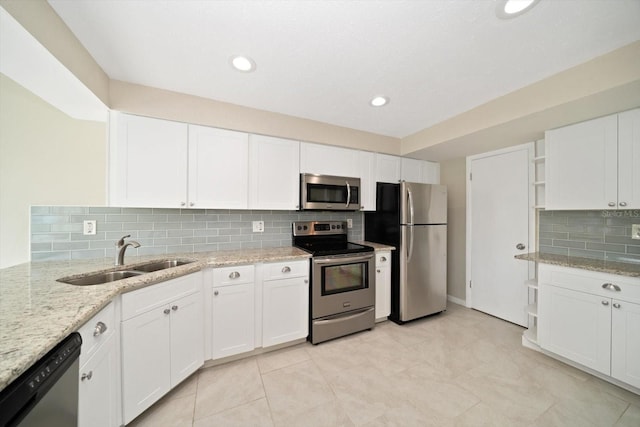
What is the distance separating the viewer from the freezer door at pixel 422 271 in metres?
2.69

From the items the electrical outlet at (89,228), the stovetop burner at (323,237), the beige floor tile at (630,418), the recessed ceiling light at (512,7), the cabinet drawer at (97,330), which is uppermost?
the recessed ceiling light at (512,7)

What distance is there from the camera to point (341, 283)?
2383 mm

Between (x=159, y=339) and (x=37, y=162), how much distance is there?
1715 mm

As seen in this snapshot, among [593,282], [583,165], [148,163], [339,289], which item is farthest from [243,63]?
[593,282]

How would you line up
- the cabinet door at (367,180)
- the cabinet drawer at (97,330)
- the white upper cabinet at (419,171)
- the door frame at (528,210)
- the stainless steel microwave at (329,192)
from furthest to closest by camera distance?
1. the white upper cabinet at (419,171)
2. the cabinet door at (367,180)
3. the door frame at (528,210)
4. the stainless steel microwave at (329,192)
5. the cabinet drawer at (97,330)

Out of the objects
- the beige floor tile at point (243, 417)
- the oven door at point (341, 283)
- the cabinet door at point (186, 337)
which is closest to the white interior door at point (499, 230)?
the oven door at point (341, 283)

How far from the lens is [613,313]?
168 centimetres

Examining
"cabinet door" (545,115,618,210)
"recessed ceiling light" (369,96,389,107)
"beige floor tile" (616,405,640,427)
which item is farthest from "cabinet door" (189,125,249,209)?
"beige floor tile" (616,405,640,427)

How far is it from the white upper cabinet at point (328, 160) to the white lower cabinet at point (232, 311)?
50.8 inches

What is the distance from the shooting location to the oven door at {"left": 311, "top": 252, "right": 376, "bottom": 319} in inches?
88.4

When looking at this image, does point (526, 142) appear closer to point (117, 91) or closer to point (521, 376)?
point (521, 376)

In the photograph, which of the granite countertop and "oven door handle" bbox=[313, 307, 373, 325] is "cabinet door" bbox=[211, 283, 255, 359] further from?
the granite countertop

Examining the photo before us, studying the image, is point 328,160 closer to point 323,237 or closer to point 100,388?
Result: point 323,237

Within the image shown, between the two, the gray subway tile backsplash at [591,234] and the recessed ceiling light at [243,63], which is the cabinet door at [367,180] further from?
the gray subway tile backsplash at [591,234]
